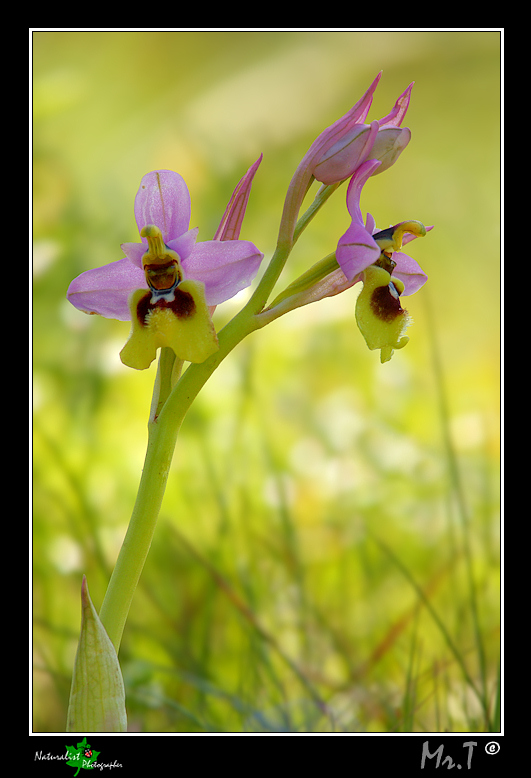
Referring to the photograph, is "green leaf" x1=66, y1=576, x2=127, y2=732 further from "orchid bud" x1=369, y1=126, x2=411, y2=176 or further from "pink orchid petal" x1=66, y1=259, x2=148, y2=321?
"orchid bud" x1=369, y1=126, x2=411, y2=176

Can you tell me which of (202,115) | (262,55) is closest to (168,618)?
(202,115)

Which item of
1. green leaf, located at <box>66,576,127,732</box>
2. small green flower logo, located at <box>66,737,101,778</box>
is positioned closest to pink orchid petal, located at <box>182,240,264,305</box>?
green leaf, located at <box>66,576,127,732</box>

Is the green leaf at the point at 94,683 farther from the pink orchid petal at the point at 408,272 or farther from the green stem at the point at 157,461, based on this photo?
the pink orchid petal at the point at 408,272

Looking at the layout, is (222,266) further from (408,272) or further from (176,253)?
(408,272)

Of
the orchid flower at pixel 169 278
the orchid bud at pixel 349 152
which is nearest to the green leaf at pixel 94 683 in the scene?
the orchid flower at pixel 169 278

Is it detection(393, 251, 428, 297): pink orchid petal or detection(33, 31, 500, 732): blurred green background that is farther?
detection(33, 31, 500, 732): blurred green background

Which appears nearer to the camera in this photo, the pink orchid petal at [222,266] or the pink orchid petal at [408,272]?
the pink orchid petal at [222,266]

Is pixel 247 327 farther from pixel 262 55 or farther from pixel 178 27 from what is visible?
pixel 262 55
